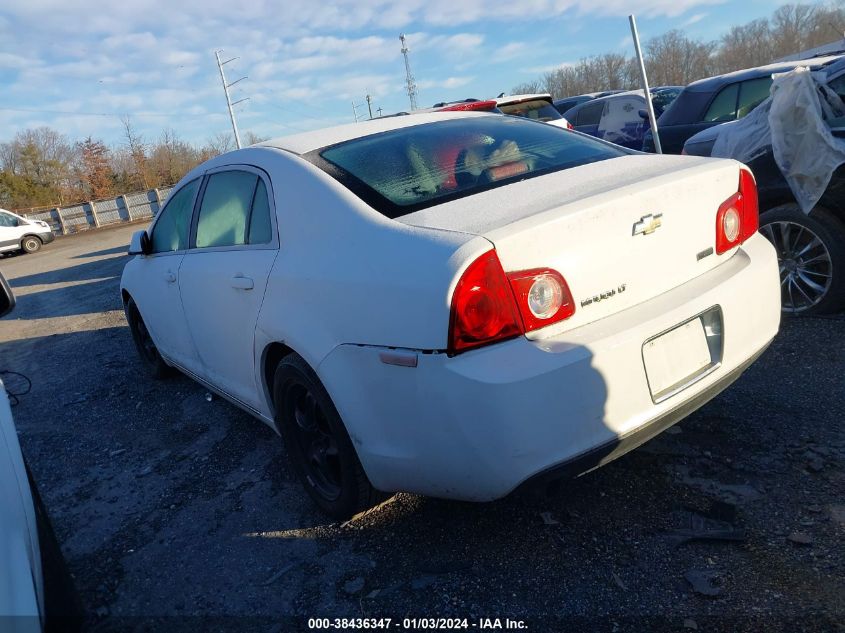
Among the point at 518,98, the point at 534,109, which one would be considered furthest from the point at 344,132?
the point at 534,109

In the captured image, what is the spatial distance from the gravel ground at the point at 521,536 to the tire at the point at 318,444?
152mm

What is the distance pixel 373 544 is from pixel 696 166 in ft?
6.52

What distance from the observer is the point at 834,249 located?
13.6 feet

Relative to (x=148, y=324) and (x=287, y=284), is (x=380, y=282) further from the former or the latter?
(x=148, y=324)

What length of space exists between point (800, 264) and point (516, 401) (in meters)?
3.29

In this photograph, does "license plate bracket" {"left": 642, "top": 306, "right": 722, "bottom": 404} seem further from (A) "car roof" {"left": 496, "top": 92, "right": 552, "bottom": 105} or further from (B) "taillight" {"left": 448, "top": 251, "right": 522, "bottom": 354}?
(A) "car roof" {"left": 496, "top": 92, "right": 552, "bottom": 105}

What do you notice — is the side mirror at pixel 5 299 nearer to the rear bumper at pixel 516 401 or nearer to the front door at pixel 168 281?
the rear bumper at pixel 516 401

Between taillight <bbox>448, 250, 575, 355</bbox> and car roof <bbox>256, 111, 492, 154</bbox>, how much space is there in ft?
4.48

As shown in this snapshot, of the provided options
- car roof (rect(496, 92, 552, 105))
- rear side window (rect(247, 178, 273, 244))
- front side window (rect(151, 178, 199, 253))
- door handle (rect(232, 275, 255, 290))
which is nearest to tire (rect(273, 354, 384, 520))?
door handle (rect(232, 275, 255, 290))

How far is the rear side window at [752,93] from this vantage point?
6.84m

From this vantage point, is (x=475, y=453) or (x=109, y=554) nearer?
(x=475, y=453)

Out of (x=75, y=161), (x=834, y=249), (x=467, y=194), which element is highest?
(x=75, y=161)

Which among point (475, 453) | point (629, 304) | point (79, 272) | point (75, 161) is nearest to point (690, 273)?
point (629, 304)

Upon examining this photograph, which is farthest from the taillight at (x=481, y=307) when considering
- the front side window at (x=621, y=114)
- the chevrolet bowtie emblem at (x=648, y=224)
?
the front side window at (x=621, y=114)
